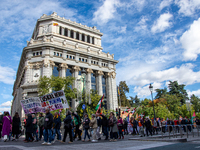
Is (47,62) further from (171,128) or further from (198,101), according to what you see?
(198,101)

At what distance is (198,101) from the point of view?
65062mm

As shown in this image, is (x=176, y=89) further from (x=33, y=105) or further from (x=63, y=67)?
(x=33, y=105)

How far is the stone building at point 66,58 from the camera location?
4012 centimetres

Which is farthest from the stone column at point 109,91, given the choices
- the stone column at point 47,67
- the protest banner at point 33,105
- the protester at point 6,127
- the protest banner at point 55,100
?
the protester at point 6,127

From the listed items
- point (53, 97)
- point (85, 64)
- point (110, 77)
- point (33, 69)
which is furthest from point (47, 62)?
point (53, 97)

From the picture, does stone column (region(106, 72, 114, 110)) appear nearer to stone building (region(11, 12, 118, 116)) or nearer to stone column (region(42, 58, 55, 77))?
stone building (region(11, 12, 118, 116))

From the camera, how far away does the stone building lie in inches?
1580

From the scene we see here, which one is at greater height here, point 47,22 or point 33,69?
point 47,22

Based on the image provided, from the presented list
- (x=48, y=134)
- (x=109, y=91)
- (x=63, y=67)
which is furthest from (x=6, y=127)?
(x=109, y=91)

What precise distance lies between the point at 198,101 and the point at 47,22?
60.1 metres

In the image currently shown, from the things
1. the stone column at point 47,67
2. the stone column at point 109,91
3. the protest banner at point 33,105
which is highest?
the stone column at point 47,67

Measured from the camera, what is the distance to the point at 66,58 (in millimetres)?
43188

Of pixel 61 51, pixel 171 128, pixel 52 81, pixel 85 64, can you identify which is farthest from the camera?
pixel 85 64

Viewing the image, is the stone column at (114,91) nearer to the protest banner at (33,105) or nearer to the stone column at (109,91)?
the stone column at (109,91)
